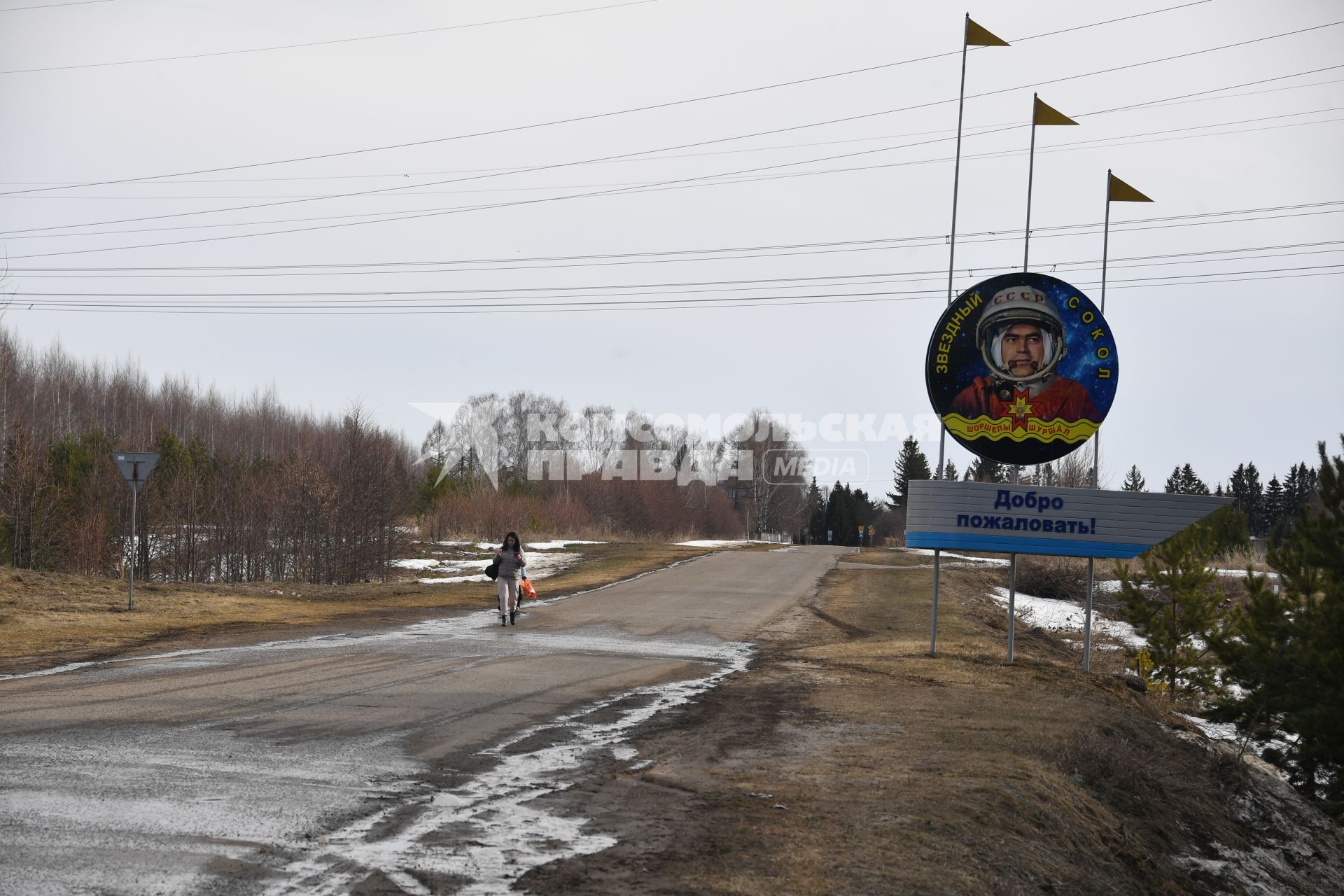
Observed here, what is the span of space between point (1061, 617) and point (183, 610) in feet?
95.1

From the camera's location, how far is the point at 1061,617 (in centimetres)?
4031

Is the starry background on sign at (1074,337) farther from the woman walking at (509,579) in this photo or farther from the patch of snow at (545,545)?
the patch of snow at (545,545)

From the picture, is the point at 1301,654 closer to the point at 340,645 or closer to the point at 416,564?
the point at 340,645

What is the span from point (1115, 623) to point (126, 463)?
3250 cm

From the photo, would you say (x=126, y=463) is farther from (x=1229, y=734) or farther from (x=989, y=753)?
(x=1229, y=734)

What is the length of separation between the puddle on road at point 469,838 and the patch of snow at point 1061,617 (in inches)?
1130

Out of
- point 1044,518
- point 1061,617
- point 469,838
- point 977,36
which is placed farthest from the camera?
point 1061,617

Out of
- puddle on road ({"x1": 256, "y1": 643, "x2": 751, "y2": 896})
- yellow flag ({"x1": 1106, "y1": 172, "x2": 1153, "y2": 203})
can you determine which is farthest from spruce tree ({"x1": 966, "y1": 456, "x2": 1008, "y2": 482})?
puddle on road ({"x1": 256, "y1": 643, "x2": 751, "y2": 896})

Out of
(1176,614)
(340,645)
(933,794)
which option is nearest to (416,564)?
(340,645)

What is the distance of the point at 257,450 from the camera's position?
109 metres

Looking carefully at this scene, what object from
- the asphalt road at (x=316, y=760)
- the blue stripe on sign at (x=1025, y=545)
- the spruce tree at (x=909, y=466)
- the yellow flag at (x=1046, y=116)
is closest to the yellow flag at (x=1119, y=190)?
the yellow flag at (x=1046, y=116)

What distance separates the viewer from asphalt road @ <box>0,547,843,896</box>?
6.04 m

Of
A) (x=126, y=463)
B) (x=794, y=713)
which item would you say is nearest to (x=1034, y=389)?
(x=794, y=713)

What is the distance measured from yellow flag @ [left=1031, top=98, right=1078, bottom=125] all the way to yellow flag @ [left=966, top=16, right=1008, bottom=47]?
3.97 ft
